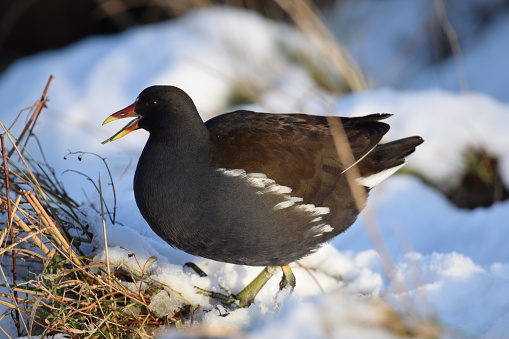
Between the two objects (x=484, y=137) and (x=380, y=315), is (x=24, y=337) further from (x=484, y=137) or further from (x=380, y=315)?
(x=484, y=137)

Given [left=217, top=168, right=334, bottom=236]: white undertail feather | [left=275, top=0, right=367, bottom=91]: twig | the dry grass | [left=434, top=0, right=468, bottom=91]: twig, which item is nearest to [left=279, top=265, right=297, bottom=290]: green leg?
[left=217, top=168, right=334, bottom=236]: white undertail feather

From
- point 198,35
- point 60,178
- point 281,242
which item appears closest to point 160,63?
point 198,35

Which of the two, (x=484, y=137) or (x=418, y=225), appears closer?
(x=418, y=225)

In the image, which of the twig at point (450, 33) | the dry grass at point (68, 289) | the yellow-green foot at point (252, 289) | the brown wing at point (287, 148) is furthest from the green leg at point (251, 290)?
the twig at point (450, 33)

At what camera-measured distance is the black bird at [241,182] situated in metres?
2.52

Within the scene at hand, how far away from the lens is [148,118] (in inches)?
105

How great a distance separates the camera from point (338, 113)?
179 inches

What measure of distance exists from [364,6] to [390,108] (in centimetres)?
329

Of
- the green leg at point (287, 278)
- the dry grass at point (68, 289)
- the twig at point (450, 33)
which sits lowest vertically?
the green leg at point (287, 278)

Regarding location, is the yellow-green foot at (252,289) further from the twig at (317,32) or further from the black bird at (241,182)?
the twig at (317,32)

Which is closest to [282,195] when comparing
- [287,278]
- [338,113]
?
[287,278]

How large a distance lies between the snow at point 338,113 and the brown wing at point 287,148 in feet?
0.95

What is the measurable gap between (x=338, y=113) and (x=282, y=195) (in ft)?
6.73

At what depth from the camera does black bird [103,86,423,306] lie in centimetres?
252
